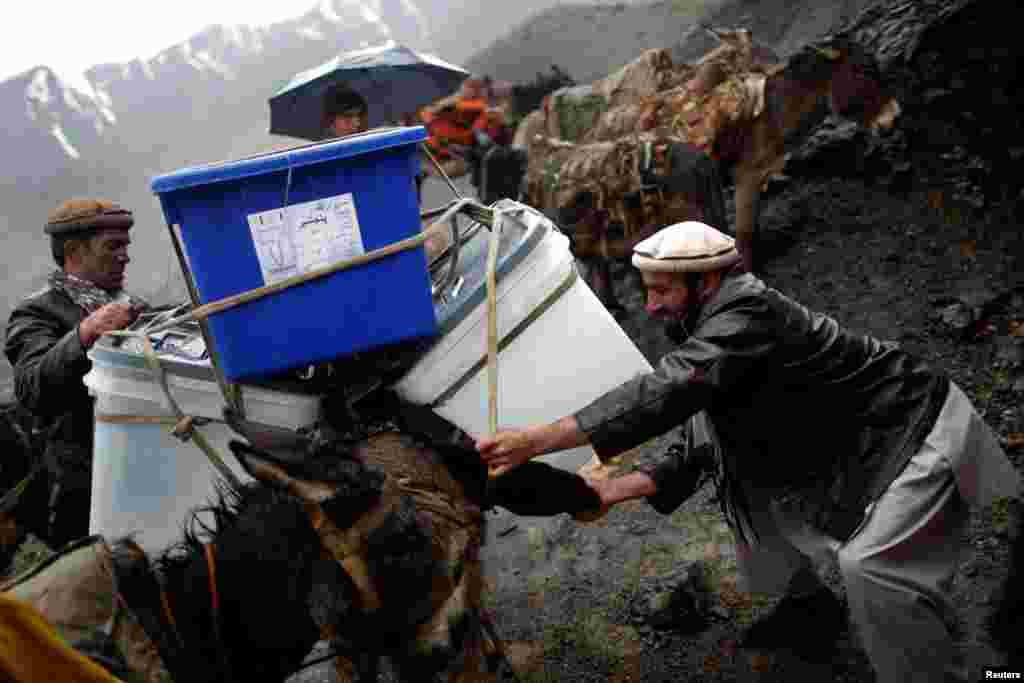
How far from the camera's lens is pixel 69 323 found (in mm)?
2838

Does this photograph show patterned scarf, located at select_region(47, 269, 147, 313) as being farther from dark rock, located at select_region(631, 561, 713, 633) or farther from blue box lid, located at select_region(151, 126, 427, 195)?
dark rock, located at select_region(631, 561, 713, 633)

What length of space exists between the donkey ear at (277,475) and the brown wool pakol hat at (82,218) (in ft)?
5.42

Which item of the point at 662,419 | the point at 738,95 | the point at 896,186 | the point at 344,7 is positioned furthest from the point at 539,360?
the point at 344,7

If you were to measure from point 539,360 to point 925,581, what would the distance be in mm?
1267

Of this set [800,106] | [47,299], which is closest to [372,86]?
[800,106]

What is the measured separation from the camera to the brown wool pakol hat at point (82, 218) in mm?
2805

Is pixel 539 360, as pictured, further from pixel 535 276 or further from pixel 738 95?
pixel 738 95

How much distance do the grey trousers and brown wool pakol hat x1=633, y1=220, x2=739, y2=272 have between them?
0.80 meters

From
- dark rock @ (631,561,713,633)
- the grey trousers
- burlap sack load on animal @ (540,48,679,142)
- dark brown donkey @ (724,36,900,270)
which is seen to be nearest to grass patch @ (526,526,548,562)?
dark rock @ (631,561,713,633)

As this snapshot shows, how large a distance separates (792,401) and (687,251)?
0.58m

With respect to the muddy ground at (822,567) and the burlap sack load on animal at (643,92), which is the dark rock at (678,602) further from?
the burlap sack load on animal at (643,92)

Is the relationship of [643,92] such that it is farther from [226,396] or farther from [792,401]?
[226,396]

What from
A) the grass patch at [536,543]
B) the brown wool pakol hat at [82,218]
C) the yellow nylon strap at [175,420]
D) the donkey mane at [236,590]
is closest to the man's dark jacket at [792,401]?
the donkey mane at [236,590]

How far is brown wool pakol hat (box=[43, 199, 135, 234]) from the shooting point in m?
2.80
